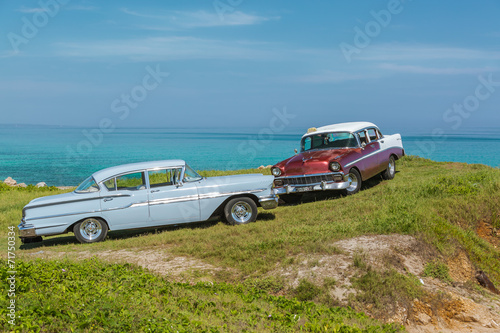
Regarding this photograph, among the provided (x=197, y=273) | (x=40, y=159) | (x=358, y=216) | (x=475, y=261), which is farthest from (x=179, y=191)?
(x=40, y=159)

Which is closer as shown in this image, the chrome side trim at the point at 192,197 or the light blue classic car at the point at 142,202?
the light blue classic car at the point at 142,202

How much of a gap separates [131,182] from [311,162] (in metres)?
5.79

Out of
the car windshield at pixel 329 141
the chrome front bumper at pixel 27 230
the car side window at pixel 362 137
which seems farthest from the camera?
the car side window at pixel 362 137

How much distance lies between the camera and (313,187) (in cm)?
1388

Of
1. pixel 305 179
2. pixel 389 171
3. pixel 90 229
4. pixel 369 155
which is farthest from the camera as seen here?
pixel 389 171

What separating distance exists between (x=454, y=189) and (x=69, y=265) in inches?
385

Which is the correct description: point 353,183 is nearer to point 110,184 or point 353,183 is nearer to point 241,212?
point 241,212

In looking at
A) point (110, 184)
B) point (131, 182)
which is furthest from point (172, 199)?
point (110, 184)

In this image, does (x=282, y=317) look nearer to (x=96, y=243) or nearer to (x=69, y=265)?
(x=69, y=265)

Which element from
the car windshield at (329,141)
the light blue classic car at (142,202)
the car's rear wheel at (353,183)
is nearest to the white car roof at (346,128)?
the car windshield at (329,141)

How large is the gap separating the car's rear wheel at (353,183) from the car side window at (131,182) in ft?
21.9

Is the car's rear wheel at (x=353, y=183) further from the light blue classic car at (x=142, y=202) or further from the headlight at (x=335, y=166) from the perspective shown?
the light blue classic car at (x=142, y=202)

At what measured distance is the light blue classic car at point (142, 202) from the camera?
10.3m

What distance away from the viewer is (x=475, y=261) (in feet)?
29.8
